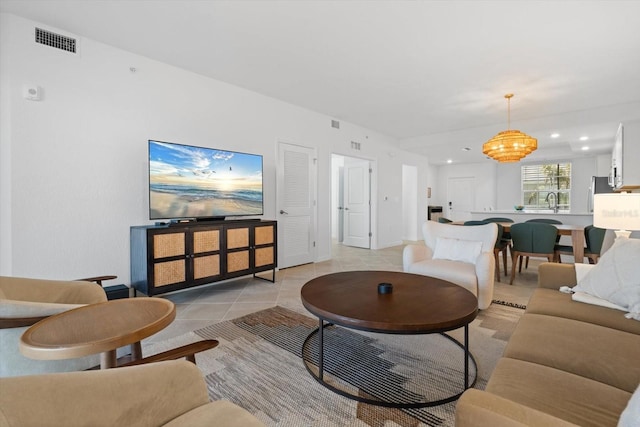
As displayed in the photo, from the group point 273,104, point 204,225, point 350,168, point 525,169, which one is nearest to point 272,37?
point 273,104

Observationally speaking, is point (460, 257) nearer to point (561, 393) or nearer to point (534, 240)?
point (534, 240)

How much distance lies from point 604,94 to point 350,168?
4.53 m

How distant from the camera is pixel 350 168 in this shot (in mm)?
7289

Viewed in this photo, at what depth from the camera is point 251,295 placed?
A: 142 inches

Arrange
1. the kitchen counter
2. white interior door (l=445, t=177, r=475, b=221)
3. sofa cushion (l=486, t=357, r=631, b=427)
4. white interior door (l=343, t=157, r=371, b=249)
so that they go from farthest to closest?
white interior door (l=445, t=177, r=475, b=221), white interior door (l=343, t=157, r=371, b=249), the kitchen counter, sofa cushion (l=486, t=357, r=631, b=427)

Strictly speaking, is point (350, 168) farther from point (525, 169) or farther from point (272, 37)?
point (525, 169)

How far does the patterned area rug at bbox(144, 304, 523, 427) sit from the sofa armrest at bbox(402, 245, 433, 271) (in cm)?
85

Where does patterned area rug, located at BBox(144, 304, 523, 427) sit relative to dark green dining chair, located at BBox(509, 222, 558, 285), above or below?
below

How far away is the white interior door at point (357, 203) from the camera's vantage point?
6984 mm

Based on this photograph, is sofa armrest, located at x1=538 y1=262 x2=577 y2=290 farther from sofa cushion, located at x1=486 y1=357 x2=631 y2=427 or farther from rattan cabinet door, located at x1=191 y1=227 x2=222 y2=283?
rattan cabinet door, located at x1=191 y1=227 x2=222 y2=283

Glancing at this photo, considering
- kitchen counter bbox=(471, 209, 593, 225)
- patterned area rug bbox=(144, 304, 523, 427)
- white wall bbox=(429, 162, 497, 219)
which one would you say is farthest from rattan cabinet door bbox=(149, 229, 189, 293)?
white wall bbox=(429, 162, 497, 219)

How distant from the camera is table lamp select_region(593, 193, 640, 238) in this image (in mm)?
2438

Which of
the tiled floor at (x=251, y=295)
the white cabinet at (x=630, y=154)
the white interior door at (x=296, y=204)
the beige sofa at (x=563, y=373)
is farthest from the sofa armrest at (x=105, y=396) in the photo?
the white cabinet at (x=630, y=154)

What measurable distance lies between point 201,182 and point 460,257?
121 inches
